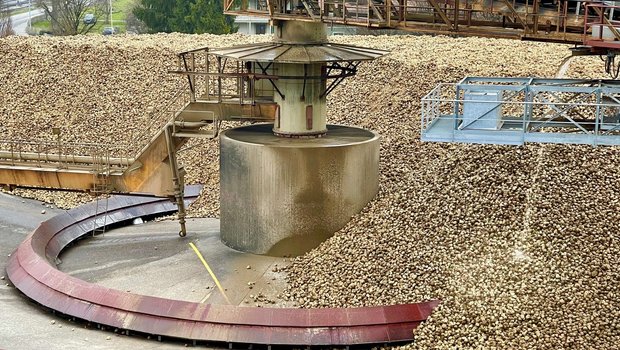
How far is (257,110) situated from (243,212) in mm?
3060

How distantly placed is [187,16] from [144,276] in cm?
4213

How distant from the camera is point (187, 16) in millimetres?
63750

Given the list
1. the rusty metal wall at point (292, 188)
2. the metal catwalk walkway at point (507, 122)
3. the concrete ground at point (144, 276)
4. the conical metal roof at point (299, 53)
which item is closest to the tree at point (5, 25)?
the concrete ground at point (144, 276)

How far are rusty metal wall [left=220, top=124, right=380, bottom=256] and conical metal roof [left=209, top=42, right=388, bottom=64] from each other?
222 cm

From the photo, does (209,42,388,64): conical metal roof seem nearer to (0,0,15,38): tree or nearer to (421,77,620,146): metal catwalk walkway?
(421,77,620,146): metal catwalk walkway

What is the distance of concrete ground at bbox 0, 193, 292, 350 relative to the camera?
21.5m

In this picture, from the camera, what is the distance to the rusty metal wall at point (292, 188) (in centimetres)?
2416

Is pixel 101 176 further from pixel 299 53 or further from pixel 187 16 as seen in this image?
pixel 187 16

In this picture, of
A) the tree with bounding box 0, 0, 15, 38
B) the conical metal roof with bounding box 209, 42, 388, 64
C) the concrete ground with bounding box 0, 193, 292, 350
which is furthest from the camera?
the tree with bounding box 0, 0, 15, 38

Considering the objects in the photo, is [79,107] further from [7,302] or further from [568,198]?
[568,198]

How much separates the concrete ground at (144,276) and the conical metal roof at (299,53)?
5.27 metres

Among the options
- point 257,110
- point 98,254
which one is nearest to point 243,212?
point 257,110

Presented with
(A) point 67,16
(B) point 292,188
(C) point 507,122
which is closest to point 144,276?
(B) point 292,188

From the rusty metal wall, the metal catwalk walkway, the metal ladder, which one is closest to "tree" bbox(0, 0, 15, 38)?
the metal ladder
